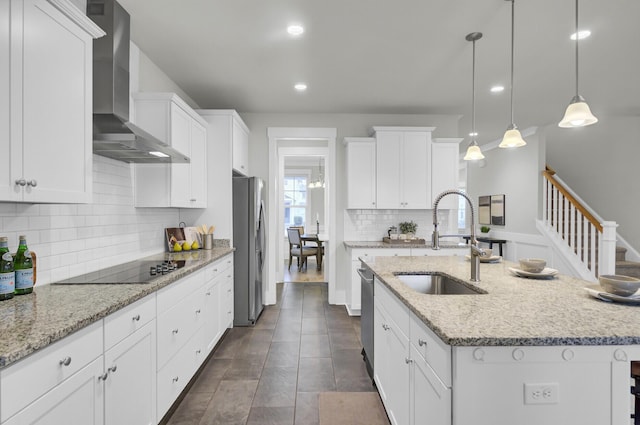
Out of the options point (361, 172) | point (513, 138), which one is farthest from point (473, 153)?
point (361, 172)

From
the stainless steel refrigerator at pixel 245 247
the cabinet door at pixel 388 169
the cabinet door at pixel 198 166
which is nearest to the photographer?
the cabinet door at pixel 198 166

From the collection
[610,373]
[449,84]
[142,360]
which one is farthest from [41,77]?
[449,84]

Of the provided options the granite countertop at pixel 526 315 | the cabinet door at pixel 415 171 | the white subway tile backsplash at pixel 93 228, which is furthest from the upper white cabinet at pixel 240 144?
the granite countertop at pixel 526 315

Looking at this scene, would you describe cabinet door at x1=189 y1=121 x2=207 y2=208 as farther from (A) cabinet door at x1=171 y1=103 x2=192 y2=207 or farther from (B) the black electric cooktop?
(B) the black electric cooktop

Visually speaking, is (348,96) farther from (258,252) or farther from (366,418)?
(366,418)

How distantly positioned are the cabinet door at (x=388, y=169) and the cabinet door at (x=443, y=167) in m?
0.47

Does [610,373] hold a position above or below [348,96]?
below

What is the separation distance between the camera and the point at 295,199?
904 cm

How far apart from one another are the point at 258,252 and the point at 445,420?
314cm

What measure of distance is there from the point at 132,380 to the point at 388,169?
3.67m

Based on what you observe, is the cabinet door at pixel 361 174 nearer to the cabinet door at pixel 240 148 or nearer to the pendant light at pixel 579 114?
the cabinet door at pixel 240 148

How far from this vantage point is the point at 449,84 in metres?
3.72

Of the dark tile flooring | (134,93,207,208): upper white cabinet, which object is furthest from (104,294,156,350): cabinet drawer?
(134,93,207,208): upper white cabinet

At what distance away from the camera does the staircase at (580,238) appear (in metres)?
4.07
